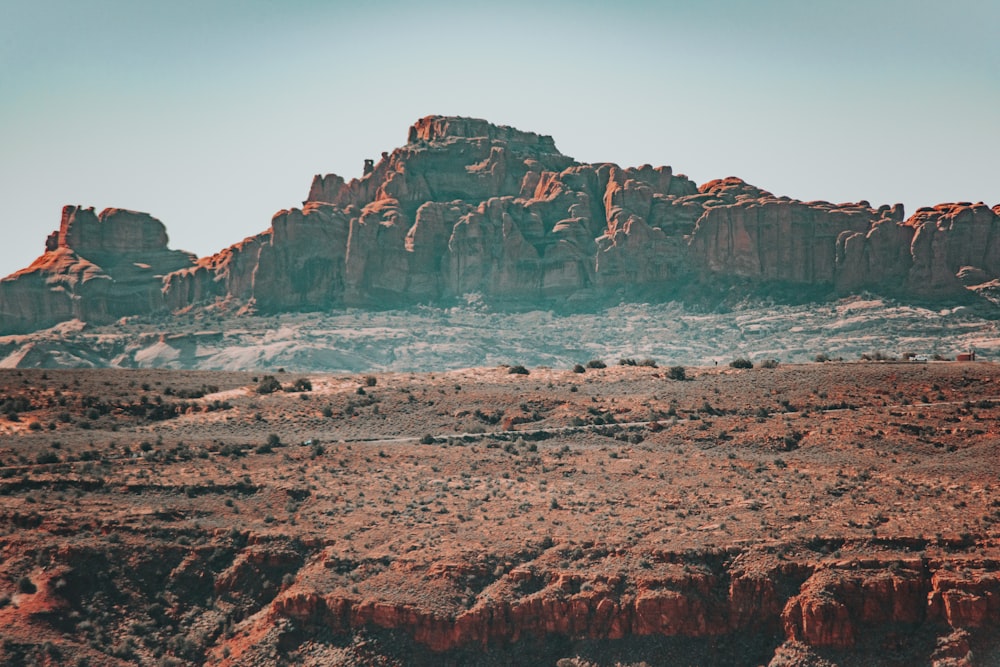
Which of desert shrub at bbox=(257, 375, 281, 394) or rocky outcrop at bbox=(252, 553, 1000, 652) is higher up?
desert shrub at bbox=(257, 375, 281, 394)

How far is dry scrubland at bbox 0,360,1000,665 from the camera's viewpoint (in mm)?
45031

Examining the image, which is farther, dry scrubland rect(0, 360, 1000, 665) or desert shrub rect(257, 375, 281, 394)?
desert shrub rect(257, 375, 281, 394)

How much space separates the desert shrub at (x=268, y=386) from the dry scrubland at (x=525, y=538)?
13.1 metres

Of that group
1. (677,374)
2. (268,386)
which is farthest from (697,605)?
(268,386)

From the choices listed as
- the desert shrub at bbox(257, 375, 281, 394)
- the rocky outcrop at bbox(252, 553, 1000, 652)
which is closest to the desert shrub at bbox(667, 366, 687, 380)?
the desert shrub at bbox(257, 375, 281, 394)

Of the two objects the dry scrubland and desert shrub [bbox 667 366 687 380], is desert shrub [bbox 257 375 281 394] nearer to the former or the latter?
the dry scrubland

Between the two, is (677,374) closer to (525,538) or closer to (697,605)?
(525,538)

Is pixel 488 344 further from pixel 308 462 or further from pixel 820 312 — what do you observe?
pixel 308 462

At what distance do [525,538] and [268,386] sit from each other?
4111 centimetres

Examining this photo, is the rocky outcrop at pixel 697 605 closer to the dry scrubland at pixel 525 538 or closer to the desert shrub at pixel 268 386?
the dry scrubland at pixel 525 538

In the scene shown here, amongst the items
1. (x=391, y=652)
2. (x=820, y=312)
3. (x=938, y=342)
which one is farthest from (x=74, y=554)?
(x=820, y=312)

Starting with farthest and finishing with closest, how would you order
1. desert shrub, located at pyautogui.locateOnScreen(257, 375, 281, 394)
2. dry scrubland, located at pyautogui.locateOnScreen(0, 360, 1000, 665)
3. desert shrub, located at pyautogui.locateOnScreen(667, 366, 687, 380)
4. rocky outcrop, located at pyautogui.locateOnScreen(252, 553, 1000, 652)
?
desert shrub, located at pyautogui.locateOnScreen(257, 375, 281, 394) < desert shrub, located at pyautogui.locateOnScreen(667, 366, 687, 380) < dry scrubland, located at pyautogui.locateOnScreen(0, 360, 1000, 665) < rocky outcrop, located at pyautogui.locateOnScreen(252, 553, 1000, 652)

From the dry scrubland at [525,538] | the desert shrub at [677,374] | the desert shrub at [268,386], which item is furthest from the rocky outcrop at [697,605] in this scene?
the desert shrub at [268,386]

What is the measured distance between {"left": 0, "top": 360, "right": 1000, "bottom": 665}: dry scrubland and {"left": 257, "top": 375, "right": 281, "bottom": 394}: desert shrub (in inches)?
514
